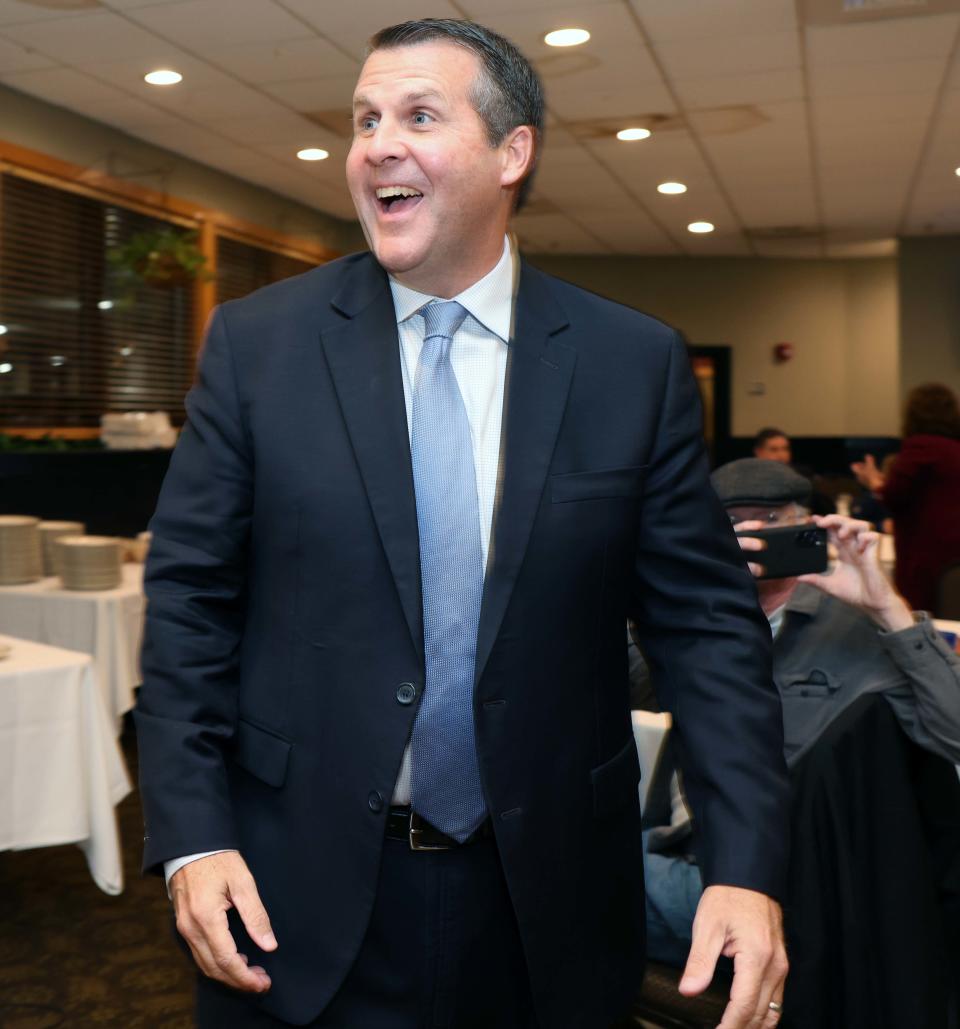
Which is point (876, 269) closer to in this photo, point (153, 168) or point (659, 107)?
point (659, 107)

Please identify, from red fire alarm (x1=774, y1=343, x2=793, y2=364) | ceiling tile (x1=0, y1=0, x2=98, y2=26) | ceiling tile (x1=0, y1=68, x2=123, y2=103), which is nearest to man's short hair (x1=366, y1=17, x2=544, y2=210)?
ceiling tile (x1=0, y1=0, x2=98, y2=26)

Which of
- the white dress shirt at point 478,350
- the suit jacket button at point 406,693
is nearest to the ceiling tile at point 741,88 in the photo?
the white dress shirt at point 478,350

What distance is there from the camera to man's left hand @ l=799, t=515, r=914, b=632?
185cm

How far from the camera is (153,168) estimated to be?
7.19m

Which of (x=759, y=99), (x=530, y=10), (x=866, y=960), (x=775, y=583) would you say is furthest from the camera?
(x=759, y=99)

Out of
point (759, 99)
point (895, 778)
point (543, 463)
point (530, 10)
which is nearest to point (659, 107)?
point (759, 99)

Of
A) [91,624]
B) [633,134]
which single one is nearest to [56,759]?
[91,624]

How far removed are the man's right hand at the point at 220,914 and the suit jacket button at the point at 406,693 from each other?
201mm

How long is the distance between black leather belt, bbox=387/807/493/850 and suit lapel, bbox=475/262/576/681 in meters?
0.15

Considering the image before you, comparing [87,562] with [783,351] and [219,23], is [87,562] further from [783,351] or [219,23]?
[783,351]

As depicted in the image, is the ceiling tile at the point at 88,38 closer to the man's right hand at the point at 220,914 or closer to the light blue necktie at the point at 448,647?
the light blue necktie at the point at 448,647

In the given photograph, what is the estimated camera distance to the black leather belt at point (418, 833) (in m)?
1.12

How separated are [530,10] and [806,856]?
12.8 feet

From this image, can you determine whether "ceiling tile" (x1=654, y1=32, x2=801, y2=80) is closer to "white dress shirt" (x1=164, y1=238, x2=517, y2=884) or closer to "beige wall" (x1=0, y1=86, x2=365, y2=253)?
"beige wall" (x1=0, y1=86, x2=365, y2=253)
